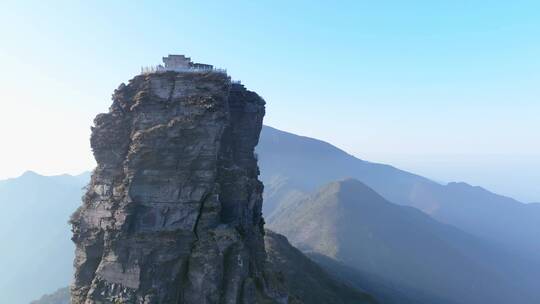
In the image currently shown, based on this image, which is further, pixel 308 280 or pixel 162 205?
pixel 308 280

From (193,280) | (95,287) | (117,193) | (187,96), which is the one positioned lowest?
(95,287)

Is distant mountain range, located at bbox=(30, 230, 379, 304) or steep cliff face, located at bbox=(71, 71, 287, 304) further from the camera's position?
distant mountain range, located at bbox=(30, 230, 379, 304)

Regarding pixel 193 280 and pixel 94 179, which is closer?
pixel 193 280

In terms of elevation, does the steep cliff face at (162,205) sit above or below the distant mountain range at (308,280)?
above

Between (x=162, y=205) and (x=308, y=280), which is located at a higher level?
(x=162, y=205)

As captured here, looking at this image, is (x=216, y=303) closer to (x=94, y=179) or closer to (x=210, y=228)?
(x=210, y=228)

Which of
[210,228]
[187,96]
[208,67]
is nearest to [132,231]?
[210,228]

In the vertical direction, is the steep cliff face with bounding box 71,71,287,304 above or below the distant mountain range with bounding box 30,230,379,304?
above

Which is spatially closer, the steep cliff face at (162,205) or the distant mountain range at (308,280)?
the steep cliff face at (162,205)
